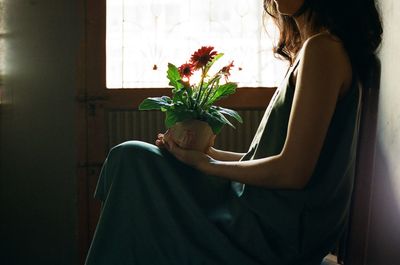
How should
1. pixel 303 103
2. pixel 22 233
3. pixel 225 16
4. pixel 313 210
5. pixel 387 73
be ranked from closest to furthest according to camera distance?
pixel 303 103 < pixel 313 210 < pixel 387 73 < pixel 225 16 < pixel 22 233

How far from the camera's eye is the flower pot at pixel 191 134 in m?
1.23

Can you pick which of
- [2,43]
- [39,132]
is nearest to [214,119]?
[39,132]

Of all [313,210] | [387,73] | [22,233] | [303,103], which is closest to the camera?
[303,103]

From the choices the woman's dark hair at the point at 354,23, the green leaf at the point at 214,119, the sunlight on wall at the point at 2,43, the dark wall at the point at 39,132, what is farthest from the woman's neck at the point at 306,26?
the sunlight on wall at the point at 2,43

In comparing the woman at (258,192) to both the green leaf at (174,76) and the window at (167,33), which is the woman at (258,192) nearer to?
the green leaf at (174,76)

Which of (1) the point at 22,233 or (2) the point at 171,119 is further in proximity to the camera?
(1) the point at 22,233

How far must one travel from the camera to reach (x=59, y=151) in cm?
248

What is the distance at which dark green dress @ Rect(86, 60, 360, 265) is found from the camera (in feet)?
3.69

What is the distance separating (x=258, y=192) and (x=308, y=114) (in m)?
0.21

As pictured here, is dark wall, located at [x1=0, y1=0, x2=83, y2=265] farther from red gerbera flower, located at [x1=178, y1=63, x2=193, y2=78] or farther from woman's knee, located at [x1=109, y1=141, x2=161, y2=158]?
woman's knee, located at [x1=109, y1=141, x2=161, y2=158]

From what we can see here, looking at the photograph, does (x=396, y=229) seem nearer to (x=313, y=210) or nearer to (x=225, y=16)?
(x=313, y=210)

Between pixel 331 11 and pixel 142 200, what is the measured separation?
56 centimetres

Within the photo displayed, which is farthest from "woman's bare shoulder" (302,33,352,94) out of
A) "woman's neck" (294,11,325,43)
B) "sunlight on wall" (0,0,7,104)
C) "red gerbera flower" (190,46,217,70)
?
"sunlight on wall" (0,0,7,104)

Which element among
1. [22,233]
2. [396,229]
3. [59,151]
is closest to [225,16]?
[59,151]
